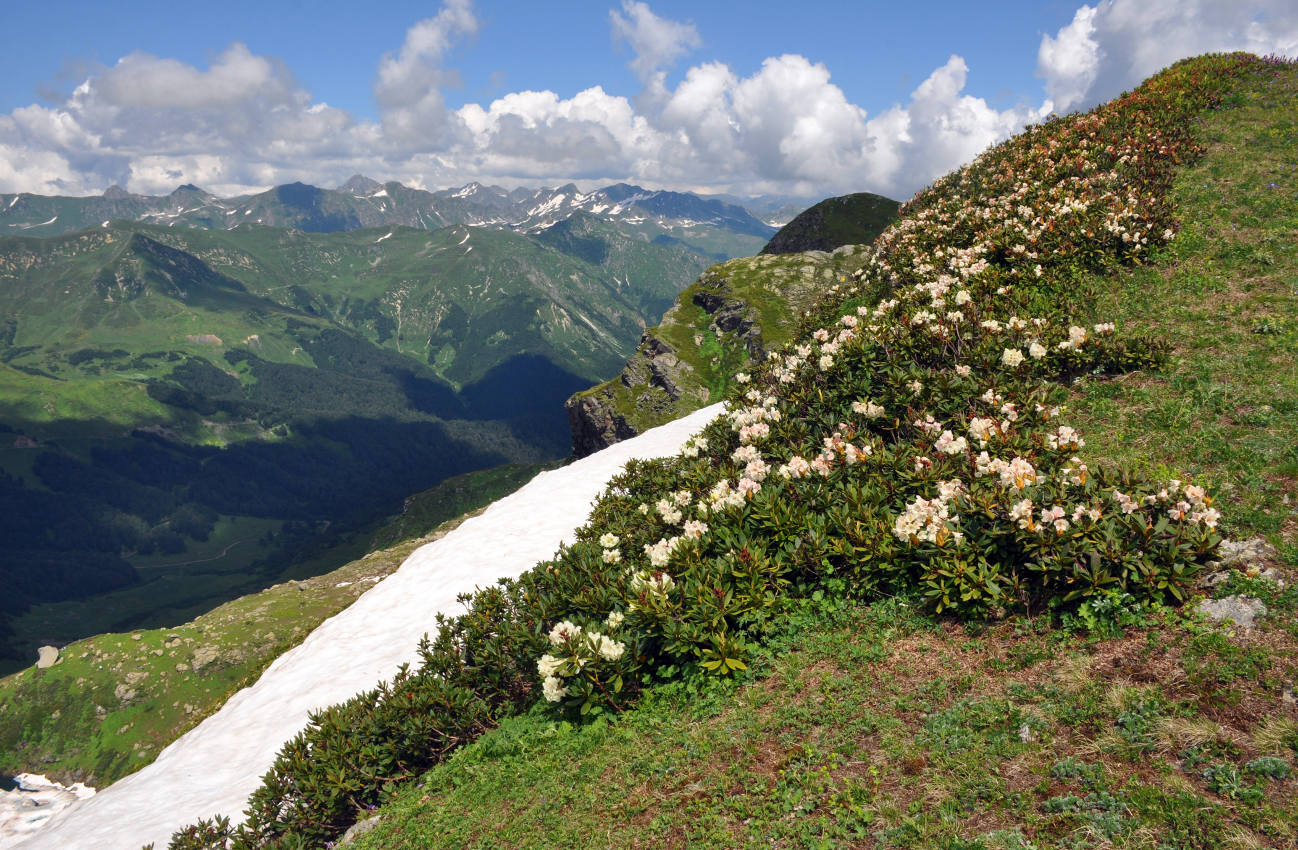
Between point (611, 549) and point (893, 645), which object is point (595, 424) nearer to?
point (611, 549)

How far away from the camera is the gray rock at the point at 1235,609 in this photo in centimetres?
687

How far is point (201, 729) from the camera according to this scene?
18.3 m

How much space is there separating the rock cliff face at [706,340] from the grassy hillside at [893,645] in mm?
103964

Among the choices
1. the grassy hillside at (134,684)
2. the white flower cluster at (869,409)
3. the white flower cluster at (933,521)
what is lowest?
the grassy hillside at (134,684)

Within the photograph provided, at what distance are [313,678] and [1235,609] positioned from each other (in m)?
21.6

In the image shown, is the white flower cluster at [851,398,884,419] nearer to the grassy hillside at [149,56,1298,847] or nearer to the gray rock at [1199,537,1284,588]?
the grassy hillside at [149,56,1298,847]

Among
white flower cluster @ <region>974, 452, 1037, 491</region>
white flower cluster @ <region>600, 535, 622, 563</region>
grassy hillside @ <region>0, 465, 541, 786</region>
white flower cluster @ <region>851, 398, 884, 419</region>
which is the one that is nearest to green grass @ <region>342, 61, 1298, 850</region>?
white flower cluster @ <region>974, 452, 1037, 491</region>

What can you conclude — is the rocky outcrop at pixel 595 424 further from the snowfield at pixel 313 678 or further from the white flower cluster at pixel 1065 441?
the white flower cluster at pixel 1065 441

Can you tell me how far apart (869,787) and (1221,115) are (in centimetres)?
3389

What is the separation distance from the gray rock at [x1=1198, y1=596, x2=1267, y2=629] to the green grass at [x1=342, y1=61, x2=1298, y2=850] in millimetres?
135

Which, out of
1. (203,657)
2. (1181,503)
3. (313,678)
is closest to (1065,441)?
(1181,503)

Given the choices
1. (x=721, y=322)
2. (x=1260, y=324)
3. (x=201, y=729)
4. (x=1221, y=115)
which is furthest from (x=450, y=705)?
(x=721, y=322)

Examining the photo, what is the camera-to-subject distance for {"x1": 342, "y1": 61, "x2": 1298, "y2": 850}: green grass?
5535mm

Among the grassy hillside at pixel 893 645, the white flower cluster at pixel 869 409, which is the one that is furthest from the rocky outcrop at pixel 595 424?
the white flower cluster at pixel 869 409
